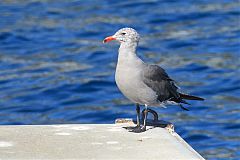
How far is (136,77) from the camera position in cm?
668

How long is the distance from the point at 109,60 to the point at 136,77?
7.26 metres

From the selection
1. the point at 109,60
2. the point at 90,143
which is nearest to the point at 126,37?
the point at 90,143

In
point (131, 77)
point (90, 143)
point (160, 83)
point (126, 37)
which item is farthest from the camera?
point (160, 83)

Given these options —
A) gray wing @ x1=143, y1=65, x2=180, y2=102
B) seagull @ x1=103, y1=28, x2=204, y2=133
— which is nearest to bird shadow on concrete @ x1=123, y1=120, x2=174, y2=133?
seagull @ x1=103, y1=28, x2=204, y2=133

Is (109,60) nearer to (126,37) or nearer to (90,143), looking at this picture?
(126,37)

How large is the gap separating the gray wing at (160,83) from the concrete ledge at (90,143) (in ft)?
1.12

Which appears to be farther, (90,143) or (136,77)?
(136,77)

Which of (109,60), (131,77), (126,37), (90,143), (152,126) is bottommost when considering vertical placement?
(90,143)

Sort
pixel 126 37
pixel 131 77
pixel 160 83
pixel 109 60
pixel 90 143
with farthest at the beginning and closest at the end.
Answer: pixel 109 60
pixel 160 83
pixel 126 37
pixel 131 77
pixel 90 143

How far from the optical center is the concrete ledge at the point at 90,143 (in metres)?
5.74

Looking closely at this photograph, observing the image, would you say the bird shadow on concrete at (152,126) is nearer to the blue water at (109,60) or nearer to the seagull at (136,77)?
the seagull at (136,77)

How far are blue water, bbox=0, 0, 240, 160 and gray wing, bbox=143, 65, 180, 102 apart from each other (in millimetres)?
2768

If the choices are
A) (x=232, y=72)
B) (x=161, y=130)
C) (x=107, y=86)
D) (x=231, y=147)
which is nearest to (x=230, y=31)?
(x=232, y=72)

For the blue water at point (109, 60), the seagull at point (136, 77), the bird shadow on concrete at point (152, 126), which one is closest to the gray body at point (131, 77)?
the seagull at point (136, 77)
